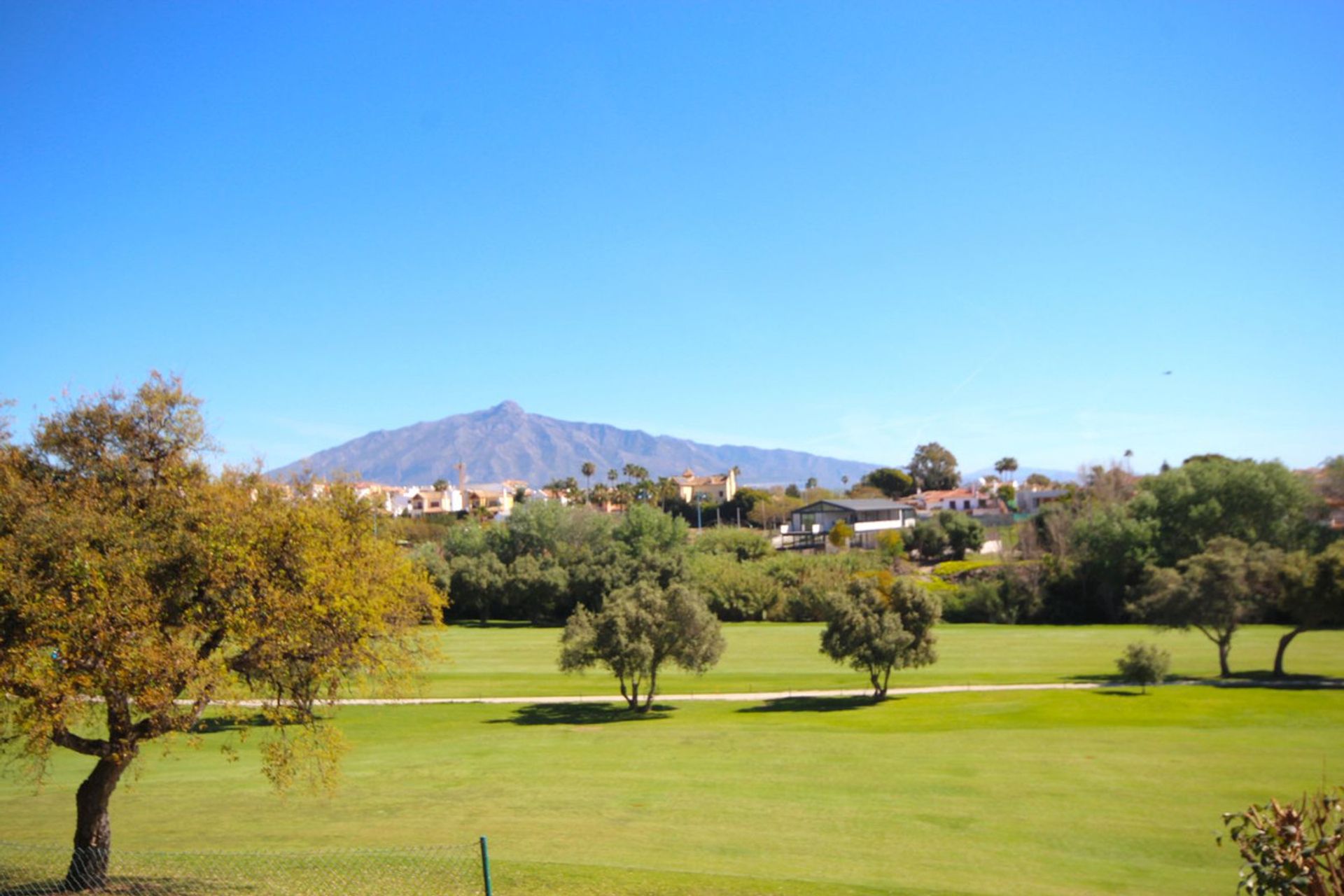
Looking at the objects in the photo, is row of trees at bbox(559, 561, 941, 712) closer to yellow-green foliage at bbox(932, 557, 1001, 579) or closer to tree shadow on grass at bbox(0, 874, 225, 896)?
tree shadow on grass at bbox(0, 874, 225, 896)

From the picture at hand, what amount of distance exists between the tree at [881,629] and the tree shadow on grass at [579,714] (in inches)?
332

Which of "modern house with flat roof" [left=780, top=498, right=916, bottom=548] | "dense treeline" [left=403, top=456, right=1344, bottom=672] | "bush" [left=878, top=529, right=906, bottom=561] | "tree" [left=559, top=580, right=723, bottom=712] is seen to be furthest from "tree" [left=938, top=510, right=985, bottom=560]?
"tree" [left=559, top=580, right=723, bottom=712]

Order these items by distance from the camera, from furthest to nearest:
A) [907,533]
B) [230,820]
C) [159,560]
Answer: [907,533] < [230,820] < [159,560]

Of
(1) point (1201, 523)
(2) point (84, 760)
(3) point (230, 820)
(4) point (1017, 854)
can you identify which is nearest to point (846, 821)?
(4) point (1017, 854)

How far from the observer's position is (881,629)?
42.0 m

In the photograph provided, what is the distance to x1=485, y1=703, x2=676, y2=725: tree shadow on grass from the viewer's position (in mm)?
37125

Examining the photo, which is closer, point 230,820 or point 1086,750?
point 230,820

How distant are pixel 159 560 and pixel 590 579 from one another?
7244 cm

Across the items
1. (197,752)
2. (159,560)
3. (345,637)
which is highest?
(159,560)

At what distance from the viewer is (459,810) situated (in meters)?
21.1

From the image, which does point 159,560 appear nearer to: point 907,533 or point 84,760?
point 84,760

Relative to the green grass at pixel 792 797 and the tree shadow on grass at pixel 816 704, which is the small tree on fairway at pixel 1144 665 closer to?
the green grass at pixel 792 797

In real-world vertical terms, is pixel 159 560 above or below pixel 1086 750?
above

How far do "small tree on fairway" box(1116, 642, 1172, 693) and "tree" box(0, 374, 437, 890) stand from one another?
34.8 meters
